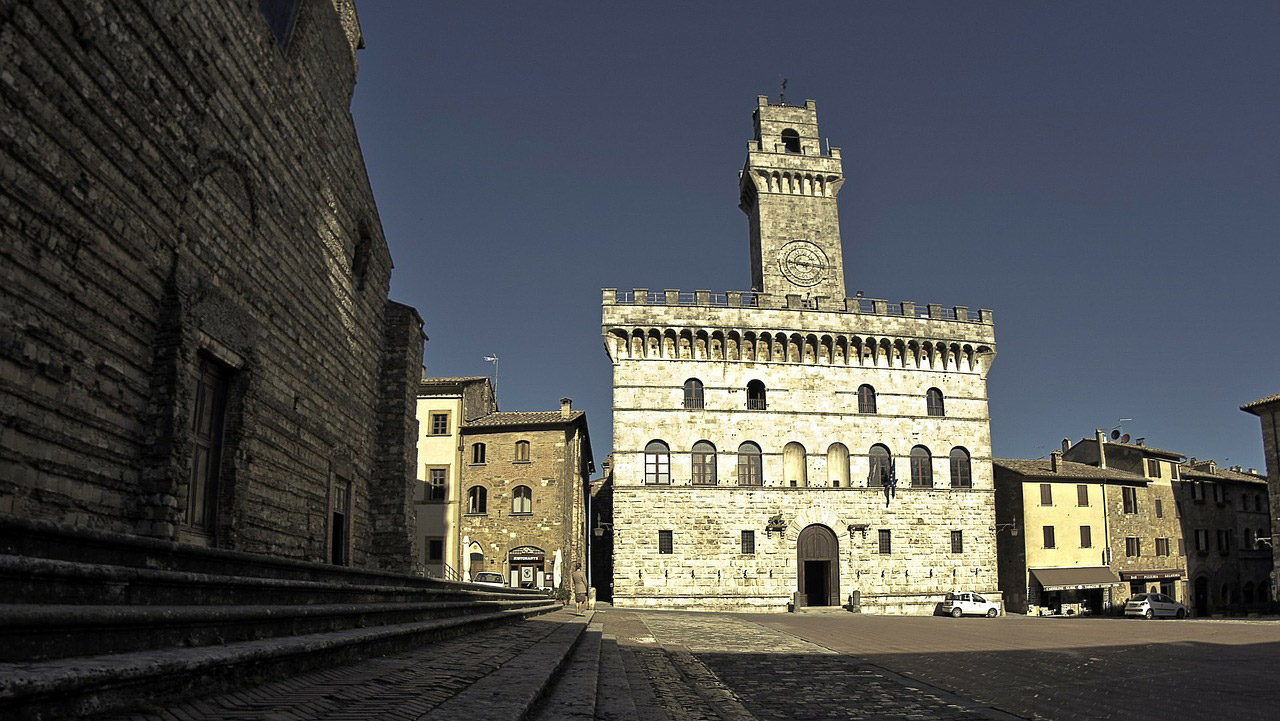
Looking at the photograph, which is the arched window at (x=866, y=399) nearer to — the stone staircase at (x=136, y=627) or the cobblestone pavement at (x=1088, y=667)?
the cobblestone pavement at (x=1088, y=667)

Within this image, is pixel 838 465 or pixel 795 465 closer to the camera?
pixel 795 465

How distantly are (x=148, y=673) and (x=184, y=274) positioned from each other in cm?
739

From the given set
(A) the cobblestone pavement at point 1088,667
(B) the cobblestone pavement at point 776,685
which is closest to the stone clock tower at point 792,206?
(A) the cobblestone pavement at point 1088,667

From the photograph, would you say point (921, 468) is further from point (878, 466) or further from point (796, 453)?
point (796, 453)

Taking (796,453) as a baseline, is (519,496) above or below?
below

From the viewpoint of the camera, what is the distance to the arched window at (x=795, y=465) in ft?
122

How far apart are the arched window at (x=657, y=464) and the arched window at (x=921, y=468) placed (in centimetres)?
1077

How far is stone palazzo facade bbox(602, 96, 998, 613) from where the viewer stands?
36.0 meters

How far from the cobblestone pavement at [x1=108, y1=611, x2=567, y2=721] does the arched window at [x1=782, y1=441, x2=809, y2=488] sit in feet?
103

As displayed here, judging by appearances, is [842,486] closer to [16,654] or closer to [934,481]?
[934,481]

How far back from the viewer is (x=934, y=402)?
128 ft

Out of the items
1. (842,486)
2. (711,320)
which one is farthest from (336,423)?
(842,486)

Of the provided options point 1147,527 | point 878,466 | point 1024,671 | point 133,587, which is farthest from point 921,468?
point 133,587

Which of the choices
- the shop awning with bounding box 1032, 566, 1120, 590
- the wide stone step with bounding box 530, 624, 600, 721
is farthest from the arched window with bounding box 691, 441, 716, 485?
the wide stone step with bounding box 530, 624, 600, 721
